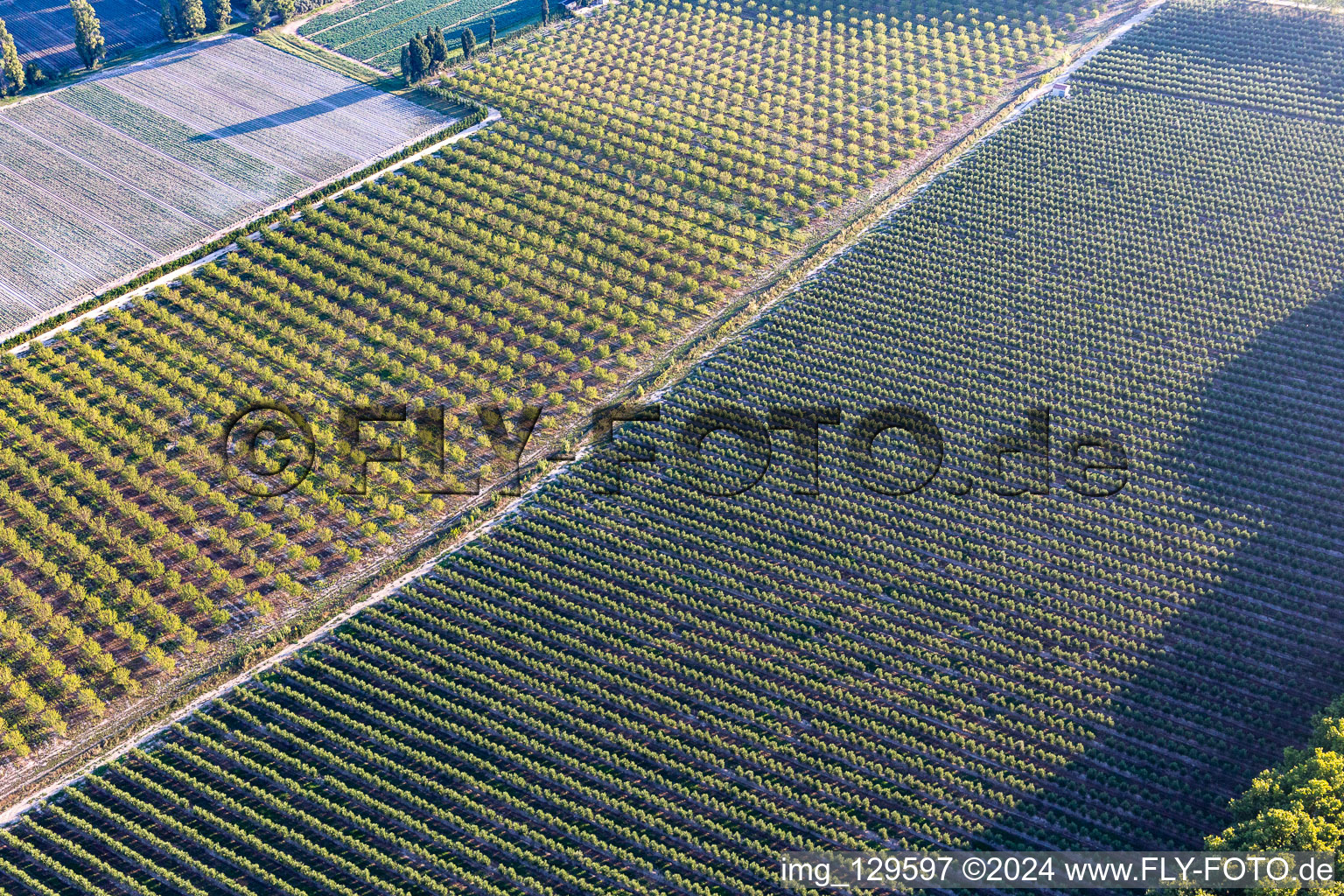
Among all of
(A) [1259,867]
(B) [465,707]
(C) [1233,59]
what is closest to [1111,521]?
(A) [1259,867]

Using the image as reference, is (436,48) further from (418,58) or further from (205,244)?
(205,244)

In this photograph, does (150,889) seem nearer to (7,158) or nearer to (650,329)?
(650,329)

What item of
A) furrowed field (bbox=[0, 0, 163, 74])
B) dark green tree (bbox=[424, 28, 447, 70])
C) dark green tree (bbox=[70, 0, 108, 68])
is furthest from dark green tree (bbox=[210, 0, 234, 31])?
dark green tree (bbox=[424, 28, 447, 70])

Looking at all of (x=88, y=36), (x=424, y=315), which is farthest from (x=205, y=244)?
(x=88, y=36)

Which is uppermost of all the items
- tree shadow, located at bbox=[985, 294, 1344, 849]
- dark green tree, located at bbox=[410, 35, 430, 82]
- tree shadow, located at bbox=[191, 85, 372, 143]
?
dark green tree, located at bbox=[410, 35, 430, 82]

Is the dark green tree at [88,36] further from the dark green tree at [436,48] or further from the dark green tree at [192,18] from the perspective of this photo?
the dark green tree at [436,48]

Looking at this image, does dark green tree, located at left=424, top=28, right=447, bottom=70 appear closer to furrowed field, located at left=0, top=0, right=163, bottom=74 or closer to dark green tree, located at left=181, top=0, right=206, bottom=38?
dark green tree, located at left=181, top=0, right=206, bottom=38

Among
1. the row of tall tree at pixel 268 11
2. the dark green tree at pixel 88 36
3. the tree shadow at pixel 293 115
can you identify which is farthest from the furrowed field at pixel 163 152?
the row of tall tree at pixel 268 11
